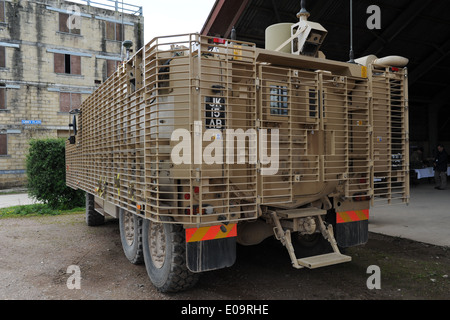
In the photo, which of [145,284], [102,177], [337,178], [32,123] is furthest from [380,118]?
[32,123]

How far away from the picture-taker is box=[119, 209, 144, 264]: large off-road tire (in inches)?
194

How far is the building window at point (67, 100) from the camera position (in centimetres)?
2006

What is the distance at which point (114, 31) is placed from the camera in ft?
71.4

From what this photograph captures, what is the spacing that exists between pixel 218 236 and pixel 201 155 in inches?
37.0

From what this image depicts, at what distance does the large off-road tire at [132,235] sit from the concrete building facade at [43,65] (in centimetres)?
1626

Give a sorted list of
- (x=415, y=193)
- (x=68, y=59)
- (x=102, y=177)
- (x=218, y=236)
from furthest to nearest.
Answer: (x=68, y=59) < (x=415, y=193) < (x=102, y=177) < (x=218, y=236)

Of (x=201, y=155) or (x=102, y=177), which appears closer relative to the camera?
(x=201, y=155)

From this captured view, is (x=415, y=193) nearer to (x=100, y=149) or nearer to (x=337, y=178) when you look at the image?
(x=337, y=178)

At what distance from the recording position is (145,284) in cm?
453

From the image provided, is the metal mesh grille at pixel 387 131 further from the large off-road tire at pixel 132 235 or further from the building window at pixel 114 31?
the building window at pixel 114 31
